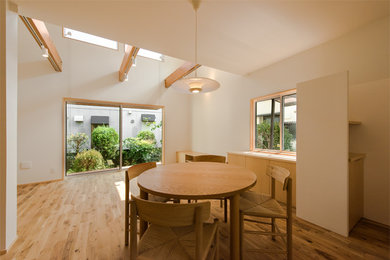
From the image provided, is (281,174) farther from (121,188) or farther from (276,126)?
(121,188)

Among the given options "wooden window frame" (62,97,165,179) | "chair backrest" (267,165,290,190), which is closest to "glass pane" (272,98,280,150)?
"chair backrest" (267,165,290,190)

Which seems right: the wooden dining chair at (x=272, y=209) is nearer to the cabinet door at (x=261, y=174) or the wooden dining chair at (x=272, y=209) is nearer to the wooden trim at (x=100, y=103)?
the cabinet door at (x=261, y=174)

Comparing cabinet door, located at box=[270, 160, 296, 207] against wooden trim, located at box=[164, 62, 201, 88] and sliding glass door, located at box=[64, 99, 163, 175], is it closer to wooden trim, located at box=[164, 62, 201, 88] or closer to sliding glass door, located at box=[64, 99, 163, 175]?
wooden trim, located at box=[164, 62, 201, 88]

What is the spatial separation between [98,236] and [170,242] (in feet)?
4.25

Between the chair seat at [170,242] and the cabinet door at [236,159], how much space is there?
7.10 ft

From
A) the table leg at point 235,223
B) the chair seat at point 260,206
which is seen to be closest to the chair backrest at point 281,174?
the chair seat at point 260,206

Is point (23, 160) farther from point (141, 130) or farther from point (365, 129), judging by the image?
point (365, 129)

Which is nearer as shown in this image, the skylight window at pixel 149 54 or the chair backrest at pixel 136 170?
the chair backrest at pixel 136 170

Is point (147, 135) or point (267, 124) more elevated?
point (267, 124)

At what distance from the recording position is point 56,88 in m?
3.91

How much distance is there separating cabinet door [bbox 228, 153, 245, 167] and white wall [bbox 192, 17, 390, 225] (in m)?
0.60

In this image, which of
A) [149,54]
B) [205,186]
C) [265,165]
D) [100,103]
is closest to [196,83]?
[205,186]

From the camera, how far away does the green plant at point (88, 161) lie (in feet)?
14.0

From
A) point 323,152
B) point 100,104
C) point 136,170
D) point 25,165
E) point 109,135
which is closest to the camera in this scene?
point 136,170
